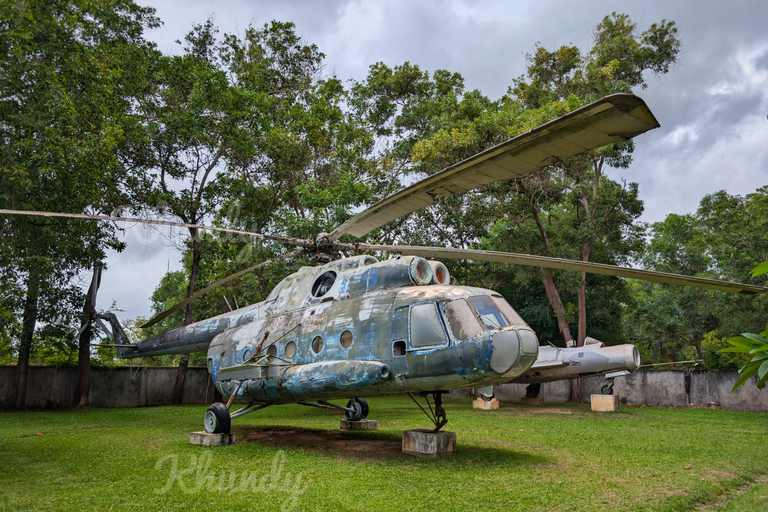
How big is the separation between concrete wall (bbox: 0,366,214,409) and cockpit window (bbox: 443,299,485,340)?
1510 cm

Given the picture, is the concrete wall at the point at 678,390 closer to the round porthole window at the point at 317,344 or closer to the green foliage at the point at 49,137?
the round porthole window at the point at 317,344

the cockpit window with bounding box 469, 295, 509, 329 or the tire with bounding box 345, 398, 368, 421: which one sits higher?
the cockpit window with bounding box 469, 295, 509, 329

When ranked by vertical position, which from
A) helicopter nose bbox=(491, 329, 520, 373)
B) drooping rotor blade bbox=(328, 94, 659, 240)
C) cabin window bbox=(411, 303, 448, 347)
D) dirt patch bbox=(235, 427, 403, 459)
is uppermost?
drooping rotor blade bbox=(328, 94, 659, 240)

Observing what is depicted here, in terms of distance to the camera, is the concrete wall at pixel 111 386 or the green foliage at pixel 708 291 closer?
the concrete wall at pixel 111 386

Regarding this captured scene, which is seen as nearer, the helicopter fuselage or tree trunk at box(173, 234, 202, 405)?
the helicopter fuselage

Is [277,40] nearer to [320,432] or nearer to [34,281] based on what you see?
[34,281]

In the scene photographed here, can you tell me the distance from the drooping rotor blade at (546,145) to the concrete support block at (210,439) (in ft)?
18.1

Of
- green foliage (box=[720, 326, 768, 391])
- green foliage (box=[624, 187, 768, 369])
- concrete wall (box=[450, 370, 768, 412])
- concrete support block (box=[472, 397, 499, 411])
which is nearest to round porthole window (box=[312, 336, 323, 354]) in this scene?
green foliage (box=[720, 326, 768, 391])

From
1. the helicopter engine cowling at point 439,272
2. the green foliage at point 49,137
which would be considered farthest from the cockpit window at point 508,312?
the green foliage at point 49,137

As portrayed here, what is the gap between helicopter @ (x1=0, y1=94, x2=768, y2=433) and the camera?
5836mm

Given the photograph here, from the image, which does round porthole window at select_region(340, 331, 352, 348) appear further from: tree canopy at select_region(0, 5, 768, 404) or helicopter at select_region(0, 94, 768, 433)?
tree canopy at select_region(0, 5, 768, 404)

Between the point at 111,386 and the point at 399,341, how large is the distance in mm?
17472

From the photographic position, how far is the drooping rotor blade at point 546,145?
4926 millimetres

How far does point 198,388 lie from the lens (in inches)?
920
